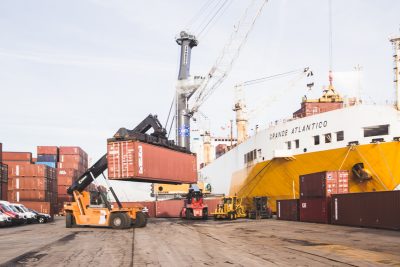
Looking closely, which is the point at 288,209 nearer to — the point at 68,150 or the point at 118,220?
the point at 118,220

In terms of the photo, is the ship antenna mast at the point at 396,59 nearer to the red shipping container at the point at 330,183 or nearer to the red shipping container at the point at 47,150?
the red shipping container at the point at 330,183

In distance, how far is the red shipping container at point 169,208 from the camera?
198 feet

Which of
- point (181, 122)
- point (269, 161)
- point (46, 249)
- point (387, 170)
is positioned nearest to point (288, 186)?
point (269, 161)

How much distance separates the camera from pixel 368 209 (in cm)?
2738

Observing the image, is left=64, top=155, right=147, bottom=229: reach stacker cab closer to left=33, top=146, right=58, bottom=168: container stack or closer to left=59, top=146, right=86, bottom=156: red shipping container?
left=33, top=146, right=58, bottom=168: container stack

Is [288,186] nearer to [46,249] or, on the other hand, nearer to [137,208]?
[137,208]

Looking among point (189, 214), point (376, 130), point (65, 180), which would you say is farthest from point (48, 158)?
point (376, 130)

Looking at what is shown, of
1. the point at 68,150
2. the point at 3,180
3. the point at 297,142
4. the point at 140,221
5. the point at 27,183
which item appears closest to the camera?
the point at 140,221

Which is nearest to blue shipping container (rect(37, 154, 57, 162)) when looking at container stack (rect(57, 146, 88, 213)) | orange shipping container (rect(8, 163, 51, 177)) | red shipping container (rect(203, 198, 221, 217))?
container stack (rect(57, 146, 88, 213))

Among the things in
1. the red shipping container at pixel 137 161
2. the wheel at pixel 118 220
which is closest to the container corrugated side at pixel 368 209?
the red shipping container at pixel 137 161

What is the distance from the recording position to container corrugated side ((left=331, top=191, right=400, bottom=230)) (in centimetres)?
2512

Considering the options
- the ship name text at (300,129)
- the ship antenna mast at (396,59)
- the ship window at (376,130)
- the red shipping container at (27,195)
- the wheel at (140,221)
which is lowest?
the wheel at (140,221)

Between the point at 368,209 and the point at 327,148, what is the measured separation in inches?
333

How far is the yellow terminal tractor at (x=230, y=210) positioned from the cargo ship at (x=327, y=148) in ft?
7.37
